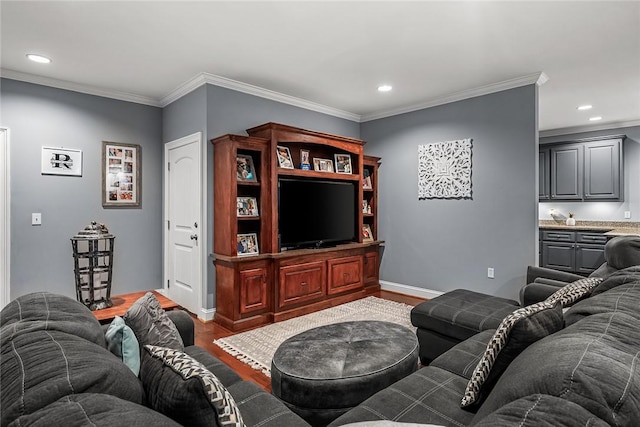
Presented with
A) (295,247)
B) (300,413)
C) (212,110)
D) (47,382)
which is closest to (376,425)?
(47,382)

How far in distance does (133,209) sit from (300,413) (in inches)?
147

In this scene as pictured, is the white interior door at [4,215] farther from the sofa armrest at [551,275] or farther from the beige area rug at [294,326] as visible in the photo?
the sofa armrest at [551,275]

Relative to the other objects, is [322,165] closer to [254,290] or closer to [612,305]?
[254,290]

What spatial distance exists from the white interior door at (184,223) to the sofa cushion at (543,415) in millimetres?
3515

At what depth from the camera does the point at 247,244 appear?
12.6 ft

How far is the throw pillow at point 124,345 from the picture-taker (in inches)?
51.4

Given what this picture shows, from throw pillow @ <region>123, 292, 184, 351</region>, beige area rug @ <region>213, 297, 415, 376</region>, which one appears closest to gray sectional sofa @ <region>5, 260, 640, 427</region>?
throw pillow @ <region>123, 292, 184, 351</region>

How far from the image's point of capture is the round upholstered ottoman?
172 cm

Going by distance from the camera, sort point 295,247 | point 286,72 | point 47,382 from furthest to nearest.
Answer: point 295,247 → point 286,72 → point 47,382

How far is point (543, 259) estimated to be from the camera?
603cm

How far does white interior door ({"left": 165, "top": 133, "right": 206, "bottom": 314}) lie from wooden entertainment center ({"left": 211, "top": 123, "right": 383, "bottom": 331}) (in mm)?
245

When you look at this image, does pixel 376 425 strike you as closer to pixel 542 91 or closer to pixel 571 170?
pixel 542 91

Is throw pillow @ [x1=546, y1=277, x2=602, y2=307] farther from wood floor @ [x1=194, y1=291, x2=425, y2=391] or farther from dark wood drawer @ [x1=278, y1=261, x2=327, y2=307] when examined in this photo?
dark wood drawer @ [x1=278, y1=261, x2=327, y2=307]

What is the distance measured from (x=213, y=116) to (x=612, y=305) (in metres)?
3.68
